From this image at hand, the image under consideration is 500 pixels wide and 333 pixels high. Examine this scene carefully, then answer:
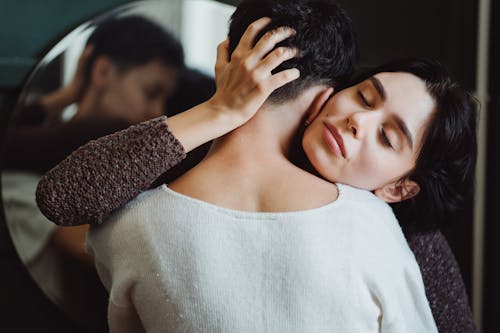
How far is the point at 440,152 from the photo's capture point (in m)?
0.85

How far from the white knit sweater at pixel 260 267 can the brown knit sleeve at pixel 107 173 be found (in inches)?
1.5

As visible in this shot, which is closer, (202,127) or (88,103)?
(202,127)

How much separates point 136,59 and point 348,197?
491 millimetres

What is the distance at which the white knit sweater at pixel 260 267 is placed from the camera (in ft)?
2.23

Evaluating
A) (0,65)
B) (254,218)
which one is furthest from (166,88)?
(254,218)

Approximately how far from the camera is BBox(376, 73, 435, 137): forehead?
0.80 m

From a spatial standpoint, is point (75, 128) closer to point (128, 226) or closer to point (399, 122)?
point (128, 226)

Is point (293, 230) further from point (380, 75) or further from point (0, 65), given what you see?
point (0, 65)

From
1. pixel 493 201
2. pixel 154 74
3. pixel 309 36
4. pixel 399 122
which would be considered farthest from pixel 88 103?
pixel 493 201

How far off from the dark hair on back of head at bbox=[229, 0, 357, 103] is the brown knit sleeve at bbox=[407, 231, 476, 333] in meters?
0.32

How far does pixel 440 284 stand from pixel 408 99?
33 cm

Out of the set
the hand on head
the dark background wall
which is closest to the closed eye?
the hand on head

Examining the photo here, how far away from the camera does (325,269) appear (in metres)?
0.68

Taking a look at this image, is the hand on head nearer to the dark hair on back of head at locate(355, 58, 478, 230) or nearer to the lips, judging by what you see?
the lips
